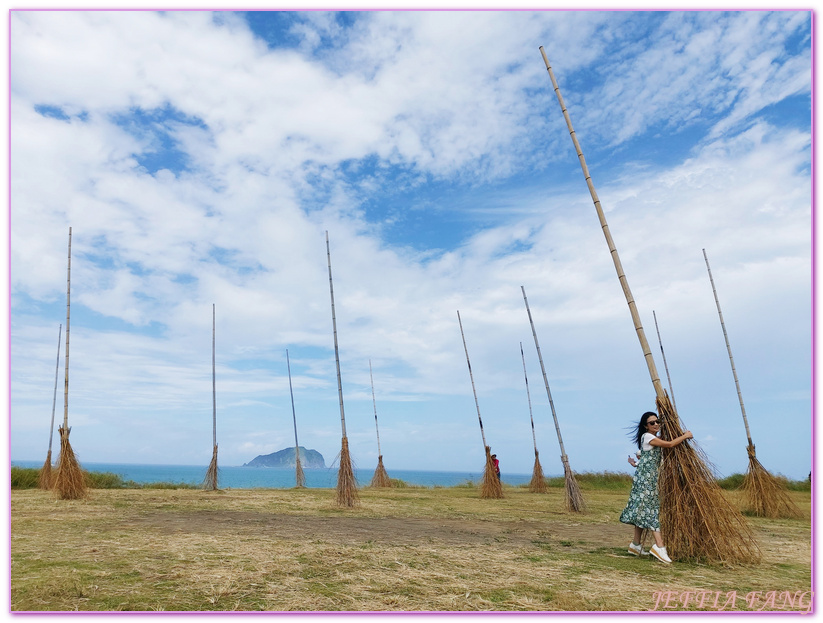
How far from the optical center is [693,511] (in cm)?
484

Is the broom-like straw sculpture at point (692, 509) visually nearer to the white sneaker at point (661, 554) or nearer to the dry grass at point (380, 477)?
the white sneaker at point (661, 554)

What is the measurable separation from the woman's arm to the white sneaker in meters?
0.90

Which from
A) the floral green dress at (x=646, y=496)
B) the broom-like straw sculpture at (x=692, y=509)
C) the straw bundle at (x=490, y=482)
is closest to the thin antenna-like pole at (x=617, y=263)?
the broom-like straw sculpture at (x=692, y=509)

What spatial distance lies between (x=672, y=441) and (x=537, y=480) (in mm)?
11159

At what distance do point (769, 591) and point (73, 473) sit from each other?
10620mm

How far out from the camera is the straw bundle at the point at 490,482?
1312 cm

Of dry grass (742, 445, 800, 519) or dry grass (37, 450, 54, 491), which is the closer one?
dry grass (742, 445, 800, 519)

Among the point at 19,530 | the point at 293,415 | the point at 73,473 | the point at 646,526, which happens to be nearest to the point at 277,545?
the point at 19,530

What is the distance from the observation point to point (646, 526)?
4879mm

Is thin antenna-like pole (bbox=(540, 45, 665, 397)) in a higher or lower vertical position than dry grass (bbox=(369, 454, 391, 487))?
higher

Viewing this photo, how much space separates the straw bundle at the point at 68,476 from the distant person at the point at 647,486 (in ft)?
30.9

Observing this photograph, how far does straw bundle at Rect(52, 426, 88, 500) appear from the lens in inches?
377

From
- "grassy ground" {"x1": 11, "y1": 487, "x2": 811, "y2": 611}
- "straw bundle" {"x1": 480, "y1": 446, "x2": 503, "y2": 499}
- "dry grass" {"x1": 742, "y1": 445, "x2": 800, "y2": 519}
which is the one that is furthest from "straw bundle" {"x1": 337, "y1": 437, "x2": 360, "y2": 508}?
"dry grass" {"x1": 742, "y1": 445, "x2": 800, "y2": 519}

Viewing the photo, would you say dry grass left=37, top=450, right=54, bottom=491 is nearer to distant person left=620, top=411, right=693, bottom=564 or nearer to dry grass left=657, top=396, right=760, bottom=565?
distant person left=620, top=411, right=693, bottom=564
